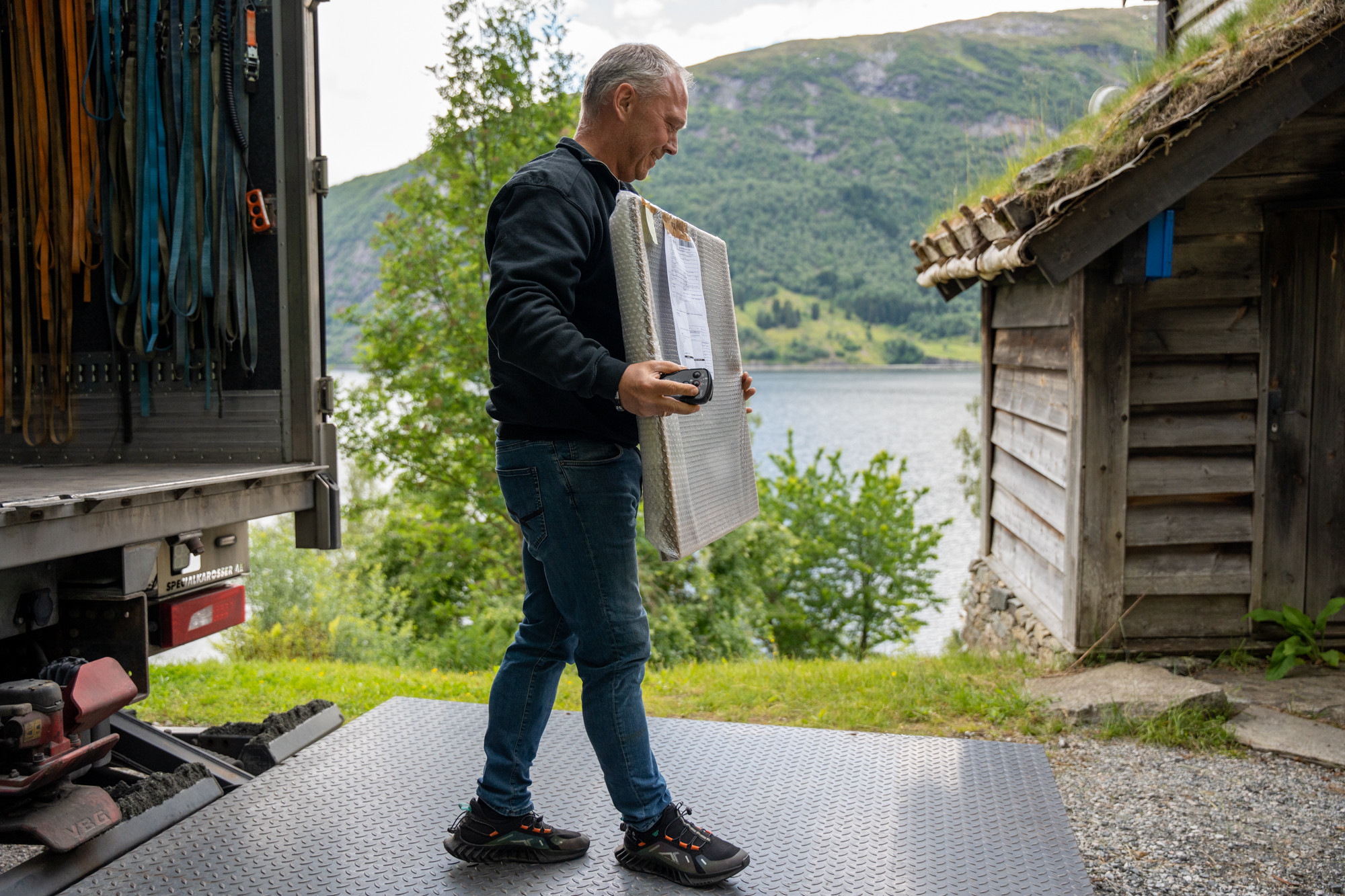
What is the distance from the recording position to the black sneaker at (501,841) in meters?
2.28

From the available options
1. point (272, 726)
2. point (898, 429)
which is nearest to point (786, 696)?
point (272, 726)

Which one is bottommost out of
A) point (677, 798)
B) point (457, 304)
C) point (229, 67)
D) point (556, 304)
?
point (677, 798)

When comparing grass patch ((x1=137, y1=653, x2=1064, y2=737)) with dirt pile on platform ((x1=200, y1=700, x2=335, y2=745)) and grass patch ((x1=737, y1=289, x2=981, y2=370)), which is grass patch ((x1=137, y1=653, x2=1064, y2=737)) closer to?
dirt pile on platform ((x1=200, y1=700, x2=335, y2=745))

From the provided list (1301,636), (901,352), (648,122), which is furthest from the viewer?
(901,352)

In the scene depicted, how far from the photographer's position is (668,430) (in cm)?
200

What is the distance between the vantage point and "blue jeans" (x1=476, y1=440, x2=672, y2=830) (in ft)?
6.76

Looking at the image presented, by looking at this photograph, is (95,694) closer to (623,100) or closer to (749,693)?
(623,100)

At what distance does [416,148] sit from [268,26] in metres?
6.27

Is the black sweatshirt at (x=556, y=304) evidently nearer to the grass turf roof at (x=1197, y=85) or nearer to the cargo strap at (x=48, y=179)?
the cargo strap at (x=48, y=179)

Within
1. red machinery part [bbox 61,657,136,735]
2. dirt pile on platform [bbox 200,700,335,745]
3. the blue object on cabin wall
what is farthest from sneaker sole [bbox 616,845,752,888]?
the blue object on cabin wall

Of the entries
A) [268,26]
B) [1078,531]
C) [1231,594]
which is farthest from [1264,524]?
[268,26]

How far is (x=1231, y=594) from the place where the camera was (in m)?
4.81

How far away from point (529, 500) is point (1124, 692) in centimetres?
319

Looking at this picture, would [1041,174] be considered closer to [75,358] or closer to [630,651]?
[630,651]
